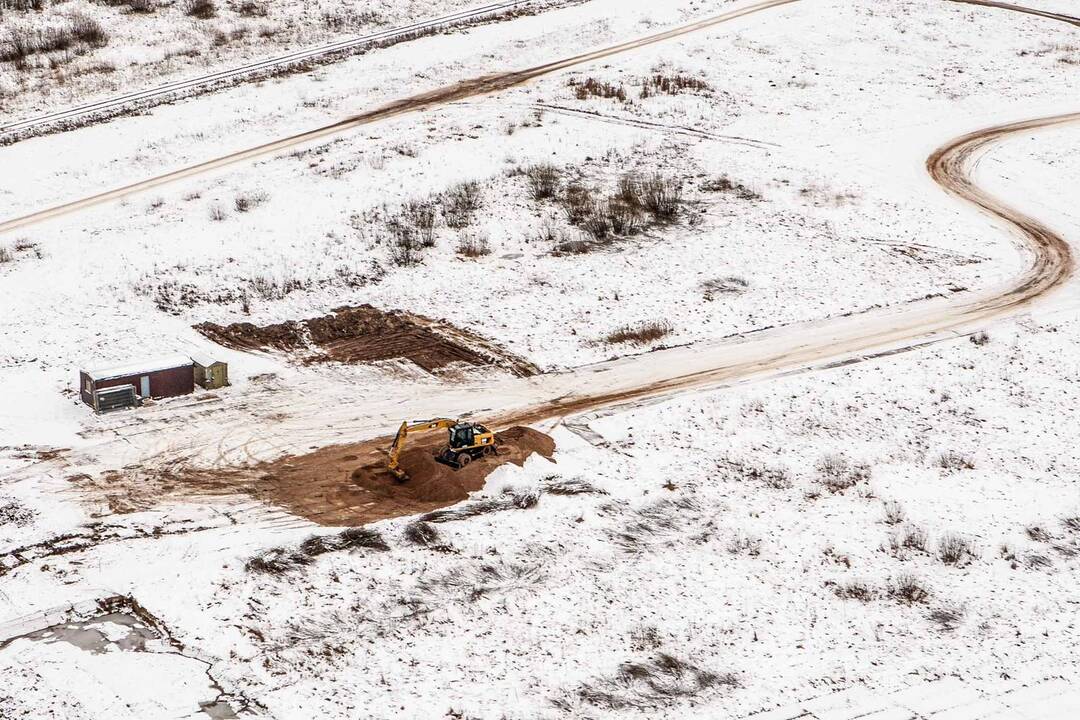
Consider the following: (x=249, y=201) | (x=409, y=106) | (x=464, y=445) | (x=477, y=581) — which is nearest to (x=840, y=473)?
(x=464, y=445)

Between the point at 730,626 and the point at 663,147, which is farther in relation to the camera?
the point at 663,147

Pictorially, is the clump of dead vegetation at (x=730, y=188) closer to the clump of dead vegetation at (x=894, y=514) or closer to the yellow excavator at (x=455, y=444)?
the clump of dead vegetation at (x=894, y=514)

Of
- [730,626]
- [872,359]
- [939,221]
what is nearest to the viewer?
[730,626]

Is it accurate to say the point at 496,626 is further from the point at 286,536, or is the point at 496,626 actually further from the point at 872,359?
the point at 872,359

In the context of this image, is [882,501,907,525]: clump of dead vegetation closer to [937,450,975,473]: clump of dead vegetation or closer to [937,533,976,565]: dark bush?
[937,533,976,565]: dark bush

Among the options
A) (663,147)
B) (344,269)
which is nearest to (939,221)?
(663,147)

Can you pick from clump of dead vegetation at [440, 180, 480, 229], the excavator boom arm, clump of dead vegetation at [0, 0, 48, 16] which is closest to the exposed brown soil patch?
the excavator boom arm
